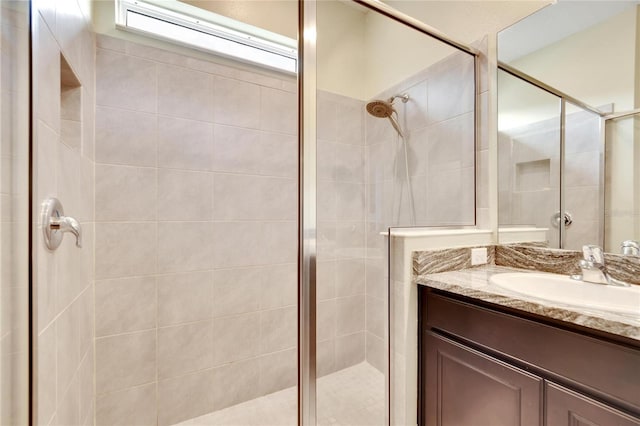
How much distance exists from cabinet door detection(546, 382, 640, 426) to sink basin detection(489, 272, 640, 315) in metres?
0.24

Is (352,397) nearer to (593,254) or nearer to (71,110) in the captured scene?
(593,254)

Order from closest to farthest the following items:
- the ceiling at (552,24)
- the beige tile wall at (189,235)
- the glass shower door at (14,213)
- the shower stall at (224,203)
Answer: the glass shower door at (14,213), the shower stall at (224,203), the ceiling at (552,24), the beige tile wall at (189,235)

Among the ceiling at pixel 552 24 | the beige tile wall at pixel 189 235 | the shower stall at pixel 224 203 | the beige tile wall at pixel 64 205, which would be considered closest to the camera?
the beige tile wall at pixel 64 205

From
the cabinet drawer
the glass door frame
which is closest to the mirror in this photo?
the cabinet drawer

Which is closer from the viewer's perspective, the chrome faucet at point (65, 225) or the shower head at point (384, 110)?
the chrome faucet at point (65, 225)

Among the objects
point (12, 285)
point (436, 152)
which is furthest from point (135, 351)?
point (436, 152)

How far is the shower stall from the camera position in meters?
0.94

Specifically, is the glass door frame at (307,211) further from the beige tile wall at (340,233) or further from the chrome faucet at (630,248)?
the chrome faucet at (630,248)

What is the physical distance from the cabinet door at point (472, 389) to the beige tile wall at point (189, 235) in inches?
38.8

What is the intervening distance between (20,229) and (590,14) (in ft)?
6.41

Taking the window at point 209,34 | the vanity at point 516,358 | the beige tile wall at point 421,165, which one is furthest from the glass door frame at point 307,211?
the window at point 209,34

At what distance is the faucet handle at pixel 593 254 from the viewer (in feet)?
3.30

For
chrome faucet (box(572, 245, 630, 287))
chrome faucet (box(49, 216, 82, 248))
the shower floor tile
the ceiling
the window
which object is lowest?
the shower floor tile

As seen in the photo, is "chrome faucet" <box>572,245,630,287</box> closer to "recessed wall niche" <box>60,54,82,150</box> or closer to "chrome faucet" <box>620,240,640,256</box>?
"chrome faucet" <box>620,240,640,256</box>
